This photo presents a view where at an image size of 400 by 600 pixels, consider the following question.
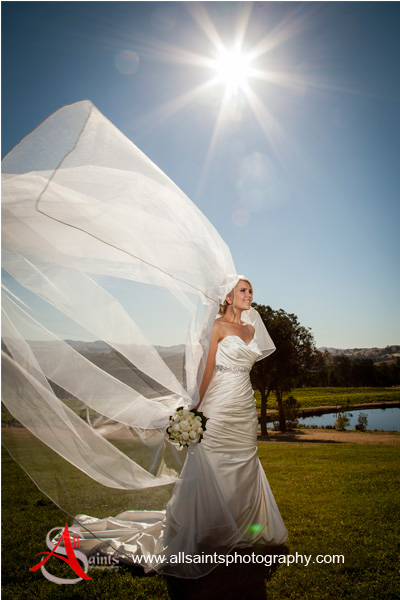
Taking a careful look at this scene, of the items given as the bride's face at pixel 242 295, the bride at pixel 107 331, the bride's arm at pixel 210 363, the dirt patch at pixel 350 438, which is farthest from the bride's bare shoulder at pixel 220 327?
the dirt patch at pixel 350 438

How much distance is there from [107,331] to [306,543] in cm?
345

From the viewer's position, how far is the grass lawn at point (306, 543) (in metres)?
2.91

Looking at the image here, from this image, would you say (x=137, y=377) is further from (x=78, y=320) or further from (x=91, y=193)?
(x=91, y=193)

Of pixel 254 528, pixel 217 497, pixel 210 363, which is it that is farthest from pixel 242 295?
pixel 254 528

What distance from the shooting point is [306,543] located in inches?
146

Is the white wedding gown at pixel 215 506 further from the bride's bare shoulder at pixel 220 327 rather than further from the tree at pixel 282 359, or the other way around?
the tree at pixel 282 359

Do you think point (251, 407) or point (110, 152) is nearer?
point (110, 152)

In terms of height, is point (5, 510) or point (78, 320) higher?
point (78, 320)

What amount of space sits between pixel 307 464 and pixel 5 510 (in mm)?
7112

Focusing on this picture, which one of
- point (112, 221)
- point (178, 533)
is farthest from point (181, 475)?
point (112, 221)

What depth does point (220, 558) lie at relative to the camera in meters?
2.99

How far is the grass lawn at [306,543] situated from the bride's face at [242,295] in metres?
2.89

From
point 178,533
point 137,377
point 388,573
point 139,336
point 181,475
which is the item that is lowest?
point 388,573

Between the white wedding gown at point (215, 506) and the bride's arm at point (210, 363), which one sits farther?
the bride's arm at point (210, 363)
